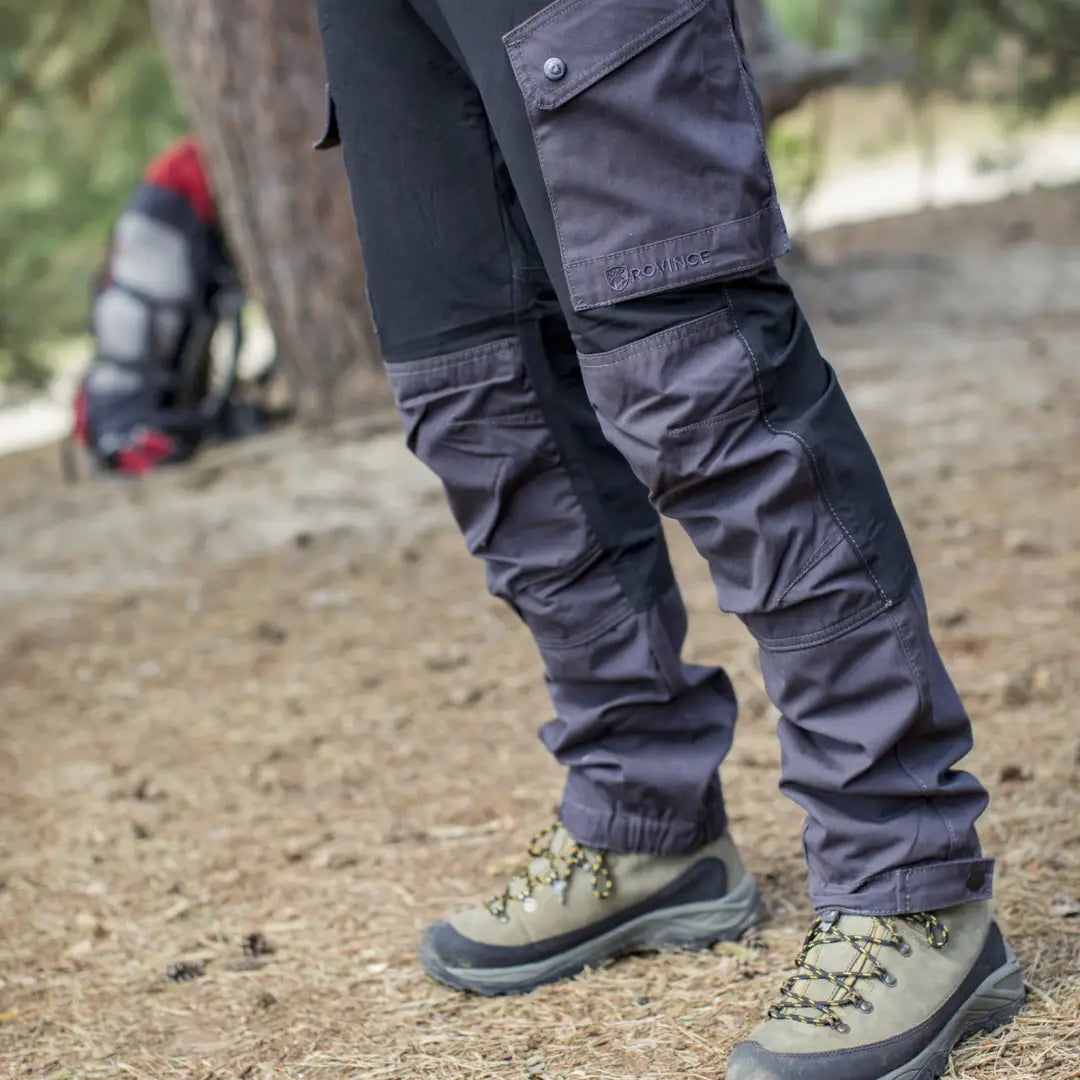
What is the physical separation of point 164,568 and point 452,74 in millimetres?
2640

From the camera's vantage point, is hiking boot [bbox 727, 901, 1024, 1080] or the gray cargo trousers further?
hiking boot [bbox 727, 901, 1024, 1080]

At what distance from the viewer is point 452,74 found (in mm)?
1526

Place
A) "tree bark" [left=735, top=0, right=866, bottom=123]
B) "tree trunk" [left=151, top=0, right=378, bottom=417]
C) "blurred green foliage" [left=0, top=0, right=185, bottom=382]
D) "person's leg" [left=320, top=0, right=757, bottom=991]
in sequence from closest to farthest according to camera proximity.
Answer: "person's leg" [left=320, top=0, right=757, bottom=991] → "tree trunk" [left=151, top=0, right=378, bottom=417] → "tree bark" [left=735, top=0, right=866, bottom=123] → "blurred green foliage" [left=0, top=0, right=185, bottom=382]

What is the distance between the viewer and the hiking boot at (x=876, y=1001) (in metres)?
1.38

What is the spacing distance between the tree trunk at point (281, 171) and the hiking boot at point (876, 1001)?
369cm

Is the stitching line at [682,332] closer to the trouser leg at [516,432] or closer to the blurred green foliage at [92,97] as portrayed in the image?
the trouser leg at [516,432]

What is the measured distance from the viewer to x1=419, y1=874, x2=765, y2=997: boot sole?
5.69 ft

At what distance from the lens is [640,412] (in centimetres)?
133

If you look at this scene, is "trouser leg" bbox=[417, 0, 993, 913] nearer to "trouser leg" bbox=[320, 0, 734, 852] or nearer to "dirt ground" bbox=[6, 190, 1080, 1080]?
"trouser leg" bbox=[320, 0, 734, 852]

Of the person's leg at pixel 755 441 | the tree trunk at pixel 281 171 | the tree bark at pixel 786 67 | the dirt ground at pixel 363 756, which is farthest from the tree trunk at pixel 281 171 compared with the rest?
the person's leg at pixel 755 441

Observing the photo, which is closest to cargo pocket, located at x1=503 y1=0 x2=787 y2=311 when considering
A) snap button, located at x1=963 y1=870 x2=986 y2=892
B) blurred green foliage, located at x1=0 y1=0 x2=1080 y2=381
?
snap button, located at x1=963 y1=870 x2=986 y2=892

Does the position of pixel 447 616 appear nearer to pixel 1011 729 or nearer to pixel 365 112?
pixel 1011 729

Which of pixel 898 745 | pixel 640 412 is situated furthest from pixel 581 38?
pixel 898 745

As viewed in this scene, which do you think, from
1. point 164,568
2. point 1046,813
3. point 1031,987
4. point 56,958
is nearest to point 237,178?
point 164,568
